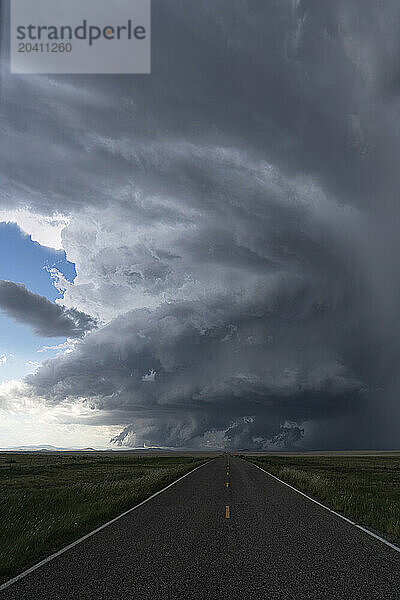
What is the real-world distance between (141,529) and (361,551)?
208 inches

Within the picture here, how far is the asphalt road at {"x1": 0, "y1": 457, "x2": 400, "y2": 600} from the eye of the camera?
654 centimetres

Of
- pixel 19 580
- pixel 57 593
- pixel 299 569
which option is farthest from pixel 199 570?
pixel 19 580

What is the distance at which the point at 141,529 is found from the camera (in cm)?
1159

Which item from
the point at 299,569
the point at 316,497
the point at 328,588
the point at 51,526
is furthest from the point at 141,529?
the point at 316,497

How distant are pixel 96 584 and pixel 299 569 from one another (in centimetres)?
329

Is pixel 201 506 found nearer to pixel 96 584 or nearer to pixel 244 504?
pixel 244 504

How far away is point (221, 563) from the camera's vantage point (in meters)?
8.16

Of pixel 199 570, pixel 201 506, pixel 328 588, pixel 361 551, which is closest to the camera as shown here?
pixel 328 588

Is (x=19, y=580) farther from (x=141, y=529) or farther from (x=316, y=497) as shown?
(x=316, y=497)

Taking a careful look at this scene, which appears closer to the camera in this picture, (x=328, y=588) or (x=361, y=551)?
(x=328, y=588)

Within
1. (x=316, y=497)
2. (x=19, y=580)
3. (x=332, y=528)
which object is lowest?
(x=316, y=497)

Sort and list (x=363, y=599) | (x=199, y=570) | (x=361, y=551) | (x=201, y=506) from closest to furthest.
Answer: (x=363, y=599) → (x=199, y=570) → (x=361, y=551) → (x=201, y=506)

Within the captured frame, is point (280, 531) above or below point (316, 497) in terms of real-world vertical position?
above

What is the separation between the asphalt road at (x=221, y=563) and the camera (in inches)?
258
